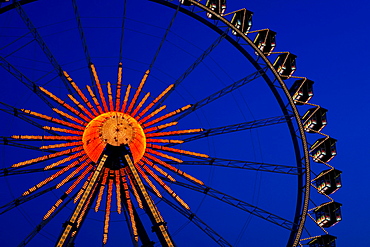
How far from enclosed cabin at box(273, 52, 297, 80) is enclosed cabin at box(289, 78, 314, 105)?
626mm

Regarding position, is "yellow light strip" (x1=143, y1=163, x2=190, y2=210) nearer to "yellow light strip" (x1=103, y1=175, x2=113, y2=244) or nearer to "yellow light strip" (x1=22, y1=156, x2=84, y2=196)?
"yellow light strip" (x1=103, y1=175, x2=113, y2=244)

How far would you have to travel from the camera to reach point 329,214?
21078 millimetres

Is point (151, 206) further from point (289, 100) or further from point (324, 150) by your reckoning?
point (324, 150)

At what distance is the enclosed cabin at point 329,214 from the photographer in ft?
69.0

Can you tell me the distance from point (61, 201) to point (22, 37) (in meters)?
6.64

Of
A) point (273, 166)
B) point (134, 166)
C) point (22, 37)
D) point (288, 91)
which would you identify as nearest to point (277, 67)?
point (288, 91)

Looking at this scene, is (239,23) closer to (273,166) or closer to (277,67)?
(277,67)

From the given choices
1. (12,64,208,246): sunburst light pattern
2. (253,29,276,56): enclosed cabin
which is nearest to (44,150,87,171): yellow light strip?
(12,64,208,246): sunburst light pattern

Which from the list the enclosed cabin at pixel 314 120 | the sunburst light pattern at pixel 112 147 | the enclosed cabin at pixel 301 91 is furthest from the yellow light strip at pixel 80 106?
the enclosed cabin at pixel 314 120

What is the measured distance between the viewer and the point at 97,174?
52.1ft

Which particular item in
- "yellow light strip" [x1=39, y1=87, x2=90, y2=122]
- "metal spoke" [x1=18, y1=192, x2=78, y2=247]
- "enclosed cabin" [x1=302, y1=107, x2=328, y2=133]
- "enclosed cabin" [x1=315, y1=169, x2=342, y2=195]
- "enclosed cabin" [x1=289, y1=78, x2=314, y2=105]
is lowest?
"metal spoke" [x1=18, y1=192, x2=78, y2=247]

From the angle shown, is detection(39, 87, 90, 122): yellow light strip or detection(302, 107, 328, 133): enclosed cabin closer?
detection(39, 87, 90, 122): yellow light strip

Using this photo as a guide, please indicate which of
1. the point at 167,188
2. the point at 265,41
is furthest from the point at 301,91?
the point at 167,188

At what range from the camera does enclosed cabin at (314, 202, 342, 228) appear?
828 inches
